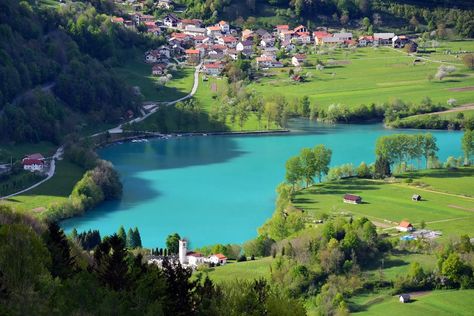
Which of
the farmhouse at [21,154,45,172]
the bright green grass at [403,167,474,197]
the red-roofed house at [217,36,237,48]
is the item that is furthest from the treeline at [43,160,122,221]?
the red-roofed house at [217,36,237,48]

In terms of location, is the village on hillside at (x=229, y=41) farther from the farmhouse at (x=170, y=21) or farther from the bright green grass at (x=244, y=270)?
the bright green grass at (x=244, y=270)

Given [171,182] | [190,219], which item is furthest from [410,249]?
[171,182]

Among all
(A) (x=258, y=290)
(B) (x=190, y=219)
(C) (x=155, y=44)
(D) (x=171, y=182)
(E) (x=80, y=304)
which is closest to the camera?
(E) (x=80, y=304)

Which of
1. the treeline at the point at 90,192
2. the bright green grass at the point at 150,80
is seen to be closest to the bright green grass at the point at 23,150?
the treeline at the point at 90,192

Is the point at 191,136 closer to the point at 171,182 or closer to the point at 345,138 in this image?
the point at 345,138

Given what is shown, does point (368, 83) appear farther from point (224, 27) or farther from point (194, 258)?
point (194, 258)

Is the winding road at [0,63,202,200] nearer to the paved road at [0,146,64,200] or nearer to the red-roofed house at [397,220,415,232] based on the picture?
the paved road at [0,146,64,200]

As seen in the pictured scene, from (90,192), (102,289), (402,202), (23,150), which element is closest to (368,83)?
(23,150)
